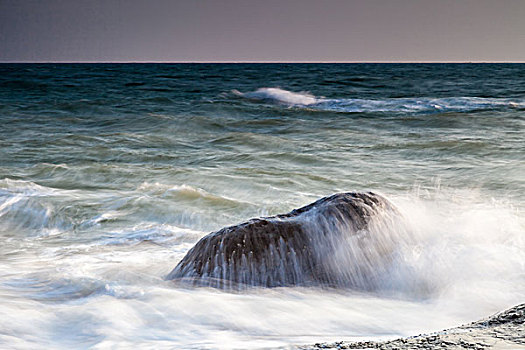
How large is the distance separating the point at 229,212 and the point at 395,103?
15150 millimetres

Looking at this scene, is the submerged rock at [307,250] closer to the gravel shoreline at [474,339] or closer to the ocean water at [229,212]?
the ocean water at [229,212]

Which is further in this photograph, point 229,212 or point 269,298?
point 229,212

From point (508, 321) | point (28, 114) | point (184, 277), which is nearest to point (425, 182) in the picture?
point (184, 277)

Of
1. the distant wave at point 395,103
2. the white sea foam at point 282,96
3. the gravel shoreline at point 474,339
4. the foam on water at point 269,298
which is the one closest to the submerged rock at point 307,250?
the foam on water at point 269,298

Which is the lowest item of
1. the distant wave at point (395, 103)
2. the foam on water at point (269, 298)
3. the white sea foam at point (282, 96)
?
the foam on water at point (269, 298)

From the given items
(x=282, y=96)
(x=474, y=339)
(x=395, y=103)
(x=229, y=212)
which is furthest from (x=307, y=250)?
(x=282, y=96)

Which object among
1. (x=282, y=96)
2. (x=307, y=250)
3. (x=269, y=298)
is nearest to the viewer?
(x=269, y=298)

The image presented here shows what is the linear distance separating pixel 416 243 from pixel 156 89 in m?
22.5

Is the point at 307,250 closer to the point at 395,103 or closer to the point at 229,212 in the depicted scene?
the point at 229,212

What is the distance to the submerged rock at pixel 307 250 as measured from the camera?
126 inches

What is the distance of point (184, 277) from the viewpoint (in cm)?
330

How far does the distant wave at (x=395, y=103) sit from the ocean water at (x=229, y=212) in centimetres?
75

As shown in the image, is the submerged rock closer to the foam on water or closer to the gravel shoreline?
the foam on water

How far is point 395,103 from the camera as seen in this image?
Answer: 19.8 m
